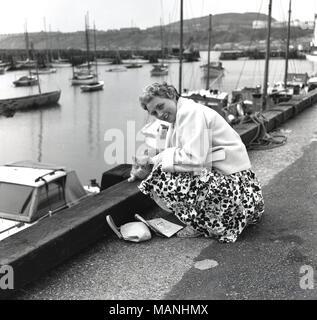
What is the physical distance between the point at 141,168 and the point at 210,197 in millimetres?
988

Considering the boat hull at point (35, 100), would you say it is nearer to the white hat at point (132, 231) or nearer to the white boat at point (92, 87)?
the white boat at point (92, 87)

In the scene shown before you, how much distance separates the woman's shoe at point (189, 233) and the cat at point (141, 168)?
2.22 feet

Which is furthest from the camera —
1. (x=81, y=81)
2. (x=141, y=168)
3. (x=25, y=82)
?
(x=81, y=81)

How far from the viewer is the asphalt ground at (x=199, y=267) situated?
11.2 feet

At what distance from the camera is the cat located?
14.9 feet

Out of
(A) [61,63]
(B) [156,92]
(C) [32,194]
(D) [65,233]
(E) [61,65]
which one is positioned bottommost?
(E) [61,65]

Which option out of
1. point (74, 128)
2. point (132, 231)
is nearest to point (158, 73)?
point (74, 128)

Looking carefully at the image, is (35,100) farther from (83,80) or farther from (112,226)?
(112,226)

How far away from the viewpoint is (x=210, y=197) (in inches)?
155

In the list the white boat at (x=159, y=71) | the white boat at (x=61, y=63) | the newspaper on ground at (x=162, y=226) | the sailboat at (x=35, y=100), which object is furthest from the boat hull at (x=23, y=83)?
the newspaper on ground at (x=162, y=226)

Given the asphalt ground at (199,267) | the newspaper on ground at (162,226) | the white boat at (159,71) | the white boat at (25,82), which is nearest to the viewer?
the asphalt ground at (199,267)

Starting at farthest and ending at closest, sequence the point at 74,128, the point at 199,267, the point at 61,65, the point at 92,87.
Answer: the point at 61,65 → the point at 92,87 → the point at 74,128 → the point at 199,267

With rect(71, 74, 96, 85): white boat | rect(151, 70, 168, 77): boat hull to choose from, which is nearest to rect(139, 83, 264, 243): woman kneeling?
rect(71, 74, 96, 85): white boat

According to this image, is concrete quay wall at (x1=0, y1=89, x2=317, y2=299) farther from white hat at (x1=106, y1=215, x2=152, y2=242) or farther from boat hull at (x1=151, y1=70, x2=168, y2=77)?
boat hull at (x1=151, y1=70, x2=168, y2=77)
